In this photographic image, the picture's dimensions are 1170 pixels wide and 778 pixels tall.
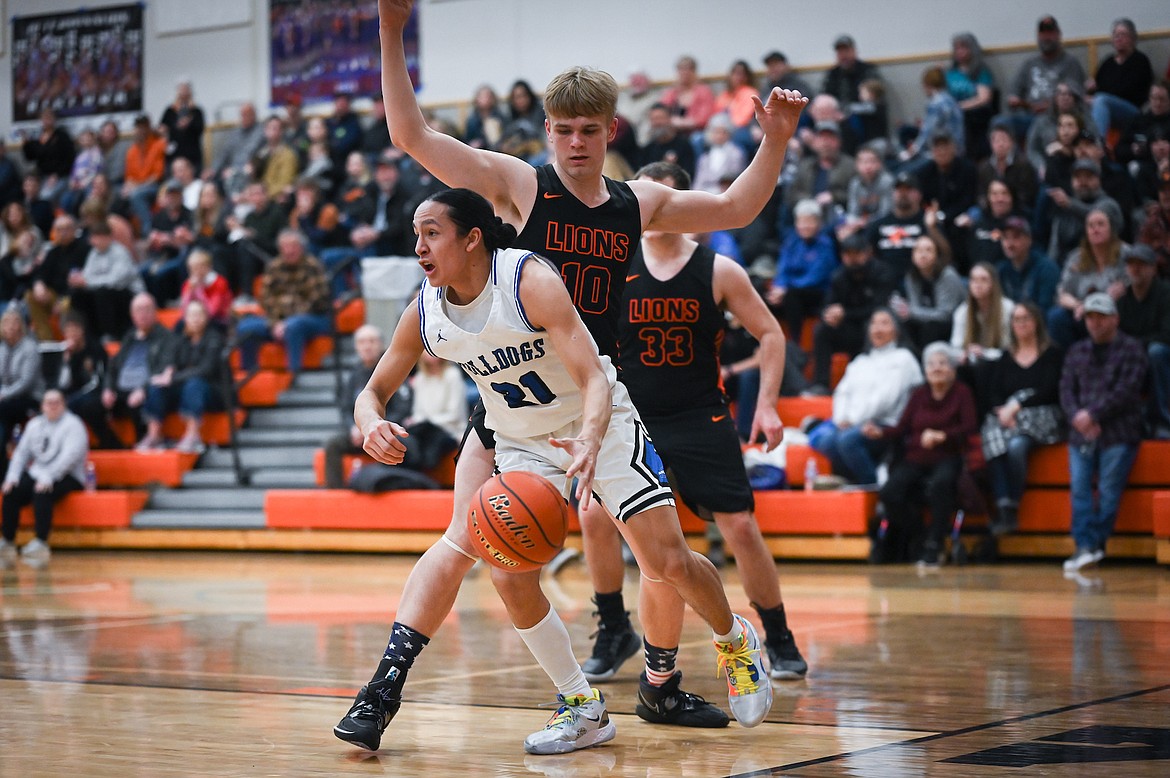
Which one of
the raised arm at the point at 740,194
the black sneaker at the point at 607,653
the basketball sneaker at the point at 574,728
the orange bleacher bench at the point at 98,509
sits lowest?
the orange bleacher bench at the point at 98,509

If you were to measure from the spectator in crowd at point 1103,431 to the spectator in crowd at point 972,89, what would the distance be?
3922 millimetres

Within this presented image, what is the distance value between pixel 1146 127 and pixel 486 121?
22.1ft

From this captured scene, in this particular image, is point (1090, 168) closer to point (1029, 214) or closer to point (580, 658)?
point (1029, 214)

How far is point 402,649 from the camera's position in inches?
159

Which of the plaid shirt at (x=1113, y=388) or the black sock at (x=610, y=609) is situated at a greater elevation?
the plaid shirt at (x=1113, y=388)

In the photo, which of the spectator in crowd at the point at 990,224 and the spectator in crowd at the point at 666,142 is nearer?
the spectator in crowd at the point at 990,224

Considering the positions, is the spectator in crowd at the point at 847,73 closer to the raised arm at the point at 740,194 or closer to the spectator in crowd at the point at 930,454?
the spectator in crowd at the point at 930,454

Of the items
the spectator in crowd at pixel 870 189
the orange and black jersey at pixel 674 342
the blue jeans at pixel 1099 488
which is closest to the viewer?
the orange and black jersey at pixel 674 342

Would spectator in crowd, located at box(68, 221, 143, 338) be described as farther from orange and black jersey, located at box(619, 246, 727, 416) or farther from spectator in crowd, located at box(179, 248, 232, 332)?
orange and black jersey, located at box(619, 246, 727, 416)

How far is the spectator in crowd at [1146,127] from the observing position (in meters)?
12.2

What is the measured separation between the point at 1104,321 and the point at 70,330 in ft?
32.7

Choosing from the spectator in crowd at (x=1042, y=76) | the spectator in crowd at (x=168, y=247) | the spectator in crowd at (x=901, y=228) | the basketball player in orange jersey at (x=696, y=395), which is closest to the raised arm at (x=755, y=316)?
the basketball player in orange jersey at (x=696, y=395)

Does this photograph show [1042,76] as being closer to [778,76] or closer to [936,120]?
[936,120]

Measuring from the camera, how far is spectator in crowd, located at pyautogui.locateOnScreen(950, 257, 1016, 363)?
1098cm
